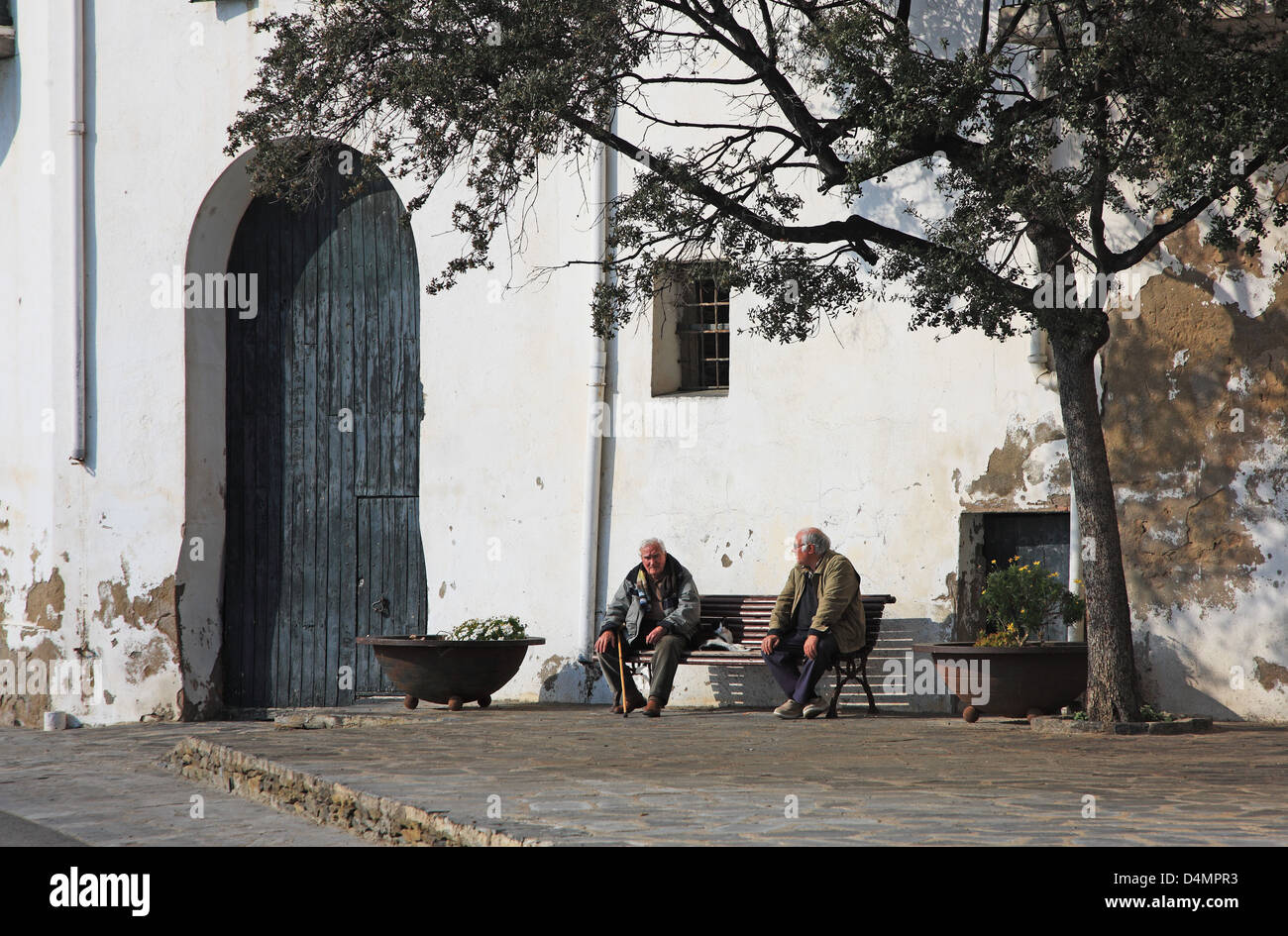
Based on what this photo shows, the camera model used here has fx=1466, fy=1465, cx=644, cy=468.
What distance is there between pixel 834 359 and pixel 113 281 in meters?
7.55

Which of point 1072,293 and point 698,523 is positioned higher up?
point 1072,293

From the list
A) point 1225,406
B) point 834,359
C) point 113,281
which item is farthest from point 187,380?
point 1225,406

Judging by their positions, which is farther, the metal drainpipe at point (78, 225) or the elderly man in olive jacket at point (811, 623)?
the metal drainpipe at point (78, 225)

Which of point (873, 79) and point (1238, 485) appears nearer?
point (873, 79)

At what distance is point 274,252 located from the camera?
1545cm

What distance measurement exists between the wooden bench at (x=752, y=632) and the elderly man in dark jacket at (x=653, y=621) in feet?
0.56

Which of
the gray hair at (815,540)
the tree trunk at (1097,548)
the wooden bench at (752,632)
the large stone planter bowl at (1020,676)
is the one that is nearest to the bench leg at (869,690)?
the wooden bench at (752,632)

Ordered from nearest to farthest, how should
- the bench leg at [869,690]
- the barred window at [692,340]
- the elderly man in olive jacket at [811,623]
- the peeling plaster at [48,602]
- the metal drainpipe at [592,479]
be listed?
the elderly man in olive jacket at [811,623], the bench leg at [869,690], the metal drainpipe at [592,479], the barred window at [692,340], the peeling plaster at [48,602]

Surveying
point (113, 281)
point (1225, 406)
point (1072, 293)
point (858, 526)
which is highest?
point (113, 281)

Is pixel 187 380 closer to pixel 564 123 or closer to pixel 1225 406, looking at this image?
pixel 564 123

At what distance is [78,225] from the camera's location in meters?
14.8

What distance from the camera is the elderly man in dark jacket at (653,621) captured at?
1150 cm

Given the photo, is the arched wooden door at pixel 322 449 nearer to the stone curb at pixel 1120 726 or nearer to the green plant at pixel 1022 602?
the green plant at pixel 1022 602

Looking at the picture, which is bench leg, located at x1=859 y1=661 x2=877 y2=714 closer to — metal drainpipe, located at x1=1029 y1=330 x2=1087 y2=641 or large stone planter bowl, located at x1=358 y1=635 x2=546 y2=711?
metal drainpipe, located at x1=1029 y1=330 x2=1087 y2=641
